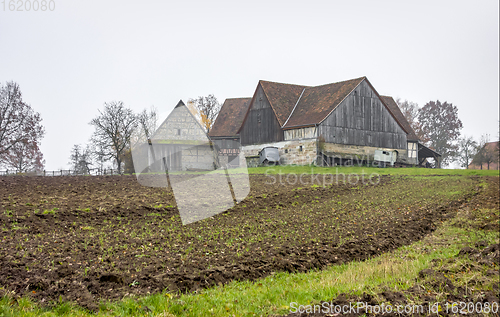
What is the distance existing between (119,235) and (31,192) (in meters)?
9.40

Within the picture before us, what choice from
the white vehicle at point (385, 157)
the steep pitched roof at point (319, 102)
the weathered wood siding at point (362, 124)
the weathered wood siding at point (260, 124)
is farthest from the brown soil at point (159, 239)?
the white vehicle at point (385, 157)

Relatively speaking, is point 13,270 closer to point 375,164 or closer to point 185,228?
point 185,228

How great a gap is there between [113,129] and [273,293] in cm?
4253

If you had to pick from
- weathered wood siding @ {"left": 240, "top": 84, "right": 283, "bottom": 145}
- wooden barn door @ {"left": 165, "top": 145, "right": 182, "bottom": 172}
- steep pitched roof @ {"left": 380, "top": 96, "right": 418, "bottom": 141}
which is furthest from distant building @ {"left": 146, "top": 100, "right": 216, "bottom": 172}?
steep pitched roof @ {"left": 380, "top": 96, "right": 418, "bottom": 141}

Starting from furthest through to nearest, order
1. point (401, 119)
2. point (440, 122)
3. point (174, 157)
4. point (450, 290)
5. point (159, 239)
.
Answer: point (440, 122)
point (401, 119)
point (174, 157)
point (159, 239)
point (450, 290)

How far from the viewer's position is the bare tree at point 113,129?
45.1m

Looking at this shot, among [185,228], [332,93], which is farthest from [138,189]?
[332,93]

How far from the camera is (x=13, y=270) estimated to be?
7.52 metres

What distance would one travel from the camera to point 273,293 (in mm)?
7086

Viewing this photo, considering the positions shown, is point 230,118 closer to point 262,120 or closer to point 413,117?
point 262,120

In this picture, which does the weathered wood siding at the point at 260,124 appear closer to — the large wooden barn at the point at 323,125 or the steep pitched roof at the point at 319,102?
the large wooden barn at the point at 323,125

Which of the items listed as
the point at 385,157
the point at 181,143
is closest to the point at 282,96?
the point at 181,143

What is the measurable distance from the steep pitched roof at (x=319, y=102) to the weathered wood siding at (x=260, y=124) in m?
1.91

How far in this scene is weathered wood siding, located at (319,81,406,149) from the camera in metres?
40.2
